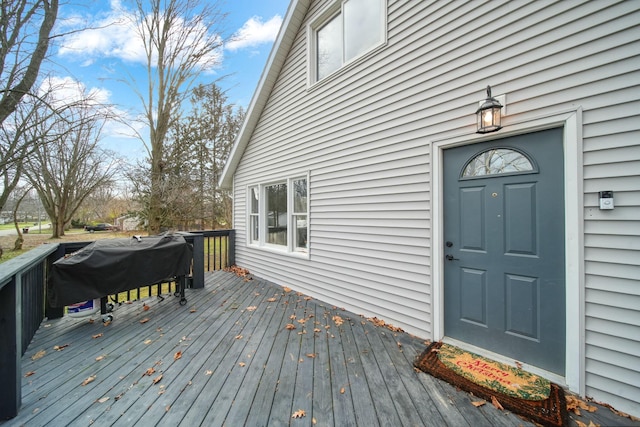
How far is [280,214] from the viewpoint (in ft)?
17.5

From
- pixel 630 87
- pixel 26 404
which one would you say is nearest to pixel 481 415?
pixel 630 87

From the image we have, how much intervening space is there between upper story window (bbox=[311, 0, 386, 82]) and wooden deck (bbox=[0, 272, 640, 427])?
3896 mm

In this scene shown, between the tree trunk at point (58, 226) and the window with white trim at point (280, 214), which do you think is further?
the tree trunk at point (58, 226)

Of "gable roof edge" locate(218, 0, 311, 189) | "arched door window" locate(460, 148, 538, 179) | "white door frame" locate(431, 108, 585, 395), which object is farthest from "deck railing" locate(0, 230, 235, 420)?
"white door frame" locate(431, 108, 585, 395)

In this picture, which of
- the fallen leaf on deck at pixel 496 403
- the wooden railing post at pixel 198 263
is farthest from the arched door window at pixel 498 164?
the wooden railing post at pixel 198 263

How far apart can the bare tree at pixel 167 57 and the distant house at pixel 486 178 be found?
773 centimetres

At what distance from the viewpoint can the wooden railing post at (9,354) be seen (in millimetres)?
1743

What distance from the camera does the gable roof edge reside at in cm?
462

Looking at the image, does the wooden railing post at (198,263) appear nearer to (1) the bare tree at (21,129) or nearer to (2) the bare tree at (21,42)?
(1) the bare tree at (21,129)

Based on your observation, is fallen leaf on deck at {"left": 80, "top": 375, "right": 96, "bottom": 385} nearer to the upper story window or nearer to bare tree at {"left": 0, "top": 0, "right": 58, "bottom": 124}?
the upper story window

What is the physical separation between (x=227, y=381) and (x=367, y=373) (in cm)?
125

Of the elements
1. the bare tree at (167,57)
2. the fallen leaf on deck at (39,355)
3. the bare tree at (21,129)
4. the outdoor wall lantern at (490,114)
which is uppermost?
the bare tree at (167,57)

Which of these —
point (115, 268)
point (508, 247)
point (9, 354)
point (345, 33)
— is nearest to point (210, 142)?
point (345, 33)

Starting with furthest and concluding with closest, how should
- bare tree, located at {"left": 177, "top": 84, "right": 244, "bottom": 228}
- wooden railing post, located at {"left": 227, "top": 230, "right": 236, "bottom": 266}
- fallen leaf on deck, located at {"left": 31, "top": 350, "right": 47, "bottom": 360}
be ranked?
bare tree, located at {"left": 177, "top": 84, "right": 244, "bottom": 228} < wooden railing post, located at {"left": 227, "top": 230, "right": 236, "bottom": 266} < fallen leaf on deck, located at {"left": 31, "top": 350, "right": 47, "bottom": 360}
